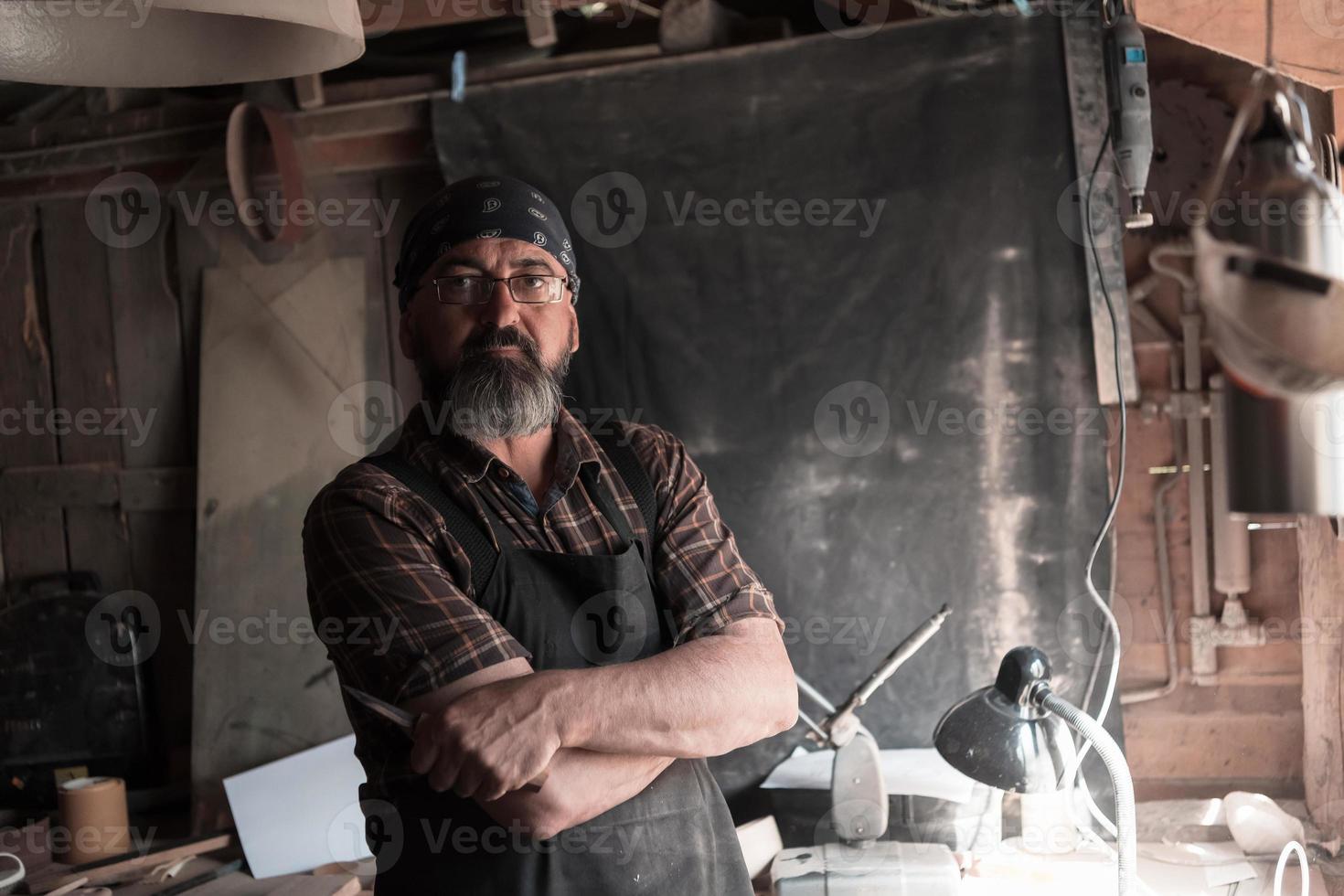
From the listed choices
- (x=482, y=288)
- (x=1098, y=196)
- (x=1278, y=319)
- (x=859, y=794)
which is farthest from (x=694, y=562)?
(x=1098, y=196)

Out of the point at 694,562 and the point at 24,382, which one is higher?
the point at 24,382

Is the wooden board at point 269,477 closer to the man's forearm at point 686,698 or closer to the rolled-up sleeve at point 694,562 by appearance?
the rolled-up sleeve at point 694,562

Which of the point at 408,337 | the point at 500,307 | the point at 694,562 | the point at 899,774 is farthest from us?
the point at 899,774

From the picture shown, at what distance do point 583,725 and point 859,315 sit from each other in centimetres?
176

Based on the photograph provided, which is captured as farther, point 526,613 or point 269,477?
point 269,477

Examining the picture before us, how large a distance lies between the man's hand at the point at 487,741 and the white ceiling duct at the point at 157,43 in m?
0.79

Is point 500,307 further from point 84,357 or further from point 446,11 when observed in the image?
point 84,357

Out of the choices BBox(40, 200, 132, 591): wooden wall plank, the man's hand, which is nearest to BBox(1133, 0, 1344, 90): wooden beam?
the man's hand

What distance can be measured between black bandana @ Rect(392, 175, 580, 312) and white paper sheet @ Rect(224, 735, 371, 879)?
1.65 meters

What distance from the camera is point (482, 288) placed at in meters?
1.87

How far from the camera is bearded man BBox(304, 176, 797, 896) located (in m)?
1.49

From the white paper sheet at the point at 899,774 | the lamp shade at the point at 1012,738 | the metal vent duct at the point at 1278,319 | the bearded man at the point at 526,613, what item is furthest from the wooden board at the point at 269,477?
the metal vent duct at the point at 1278,319

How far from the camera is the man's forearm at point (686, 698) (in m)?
1.47

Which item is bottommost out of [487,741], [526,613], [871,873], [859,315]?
[871,873]
